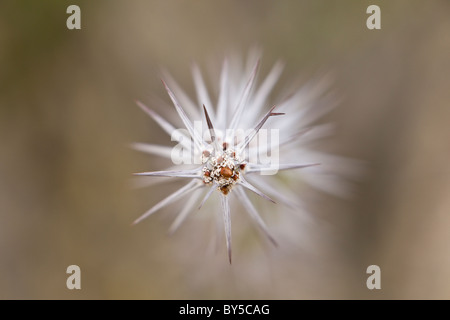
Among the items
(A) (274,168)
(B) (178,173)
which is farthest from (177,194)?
(A) (274,168)

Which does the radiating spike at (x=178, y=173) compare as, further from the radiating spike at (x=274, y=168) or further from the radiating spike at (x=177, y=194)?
the radiating spike at (x=274, y=168)

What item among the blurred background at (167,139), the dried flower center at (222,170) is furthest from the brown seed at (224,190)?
the blurred background at (167,139)

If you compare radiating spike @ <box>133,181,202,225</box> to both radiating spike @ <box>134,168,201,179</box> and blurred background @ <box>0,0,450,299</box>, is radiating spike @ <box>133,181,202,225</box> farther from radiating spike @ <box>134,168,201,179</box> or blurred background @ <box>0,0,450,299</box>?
blurred background @ <box>0,0,450,299</box>

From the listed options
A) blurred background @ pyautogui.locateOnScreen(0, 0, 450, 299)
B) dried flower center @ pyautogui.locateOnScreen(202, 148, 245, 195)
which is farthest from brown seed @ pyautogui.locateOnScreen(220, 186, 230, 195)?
blurred background @ pyautogui.locateOnScreen(0, 0, 450, 299)

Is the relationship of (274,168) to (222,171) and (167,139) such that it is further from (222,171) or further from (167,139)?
(167,139)

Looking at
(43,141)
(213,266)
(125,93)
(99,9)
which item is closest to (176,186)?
(213,266)
